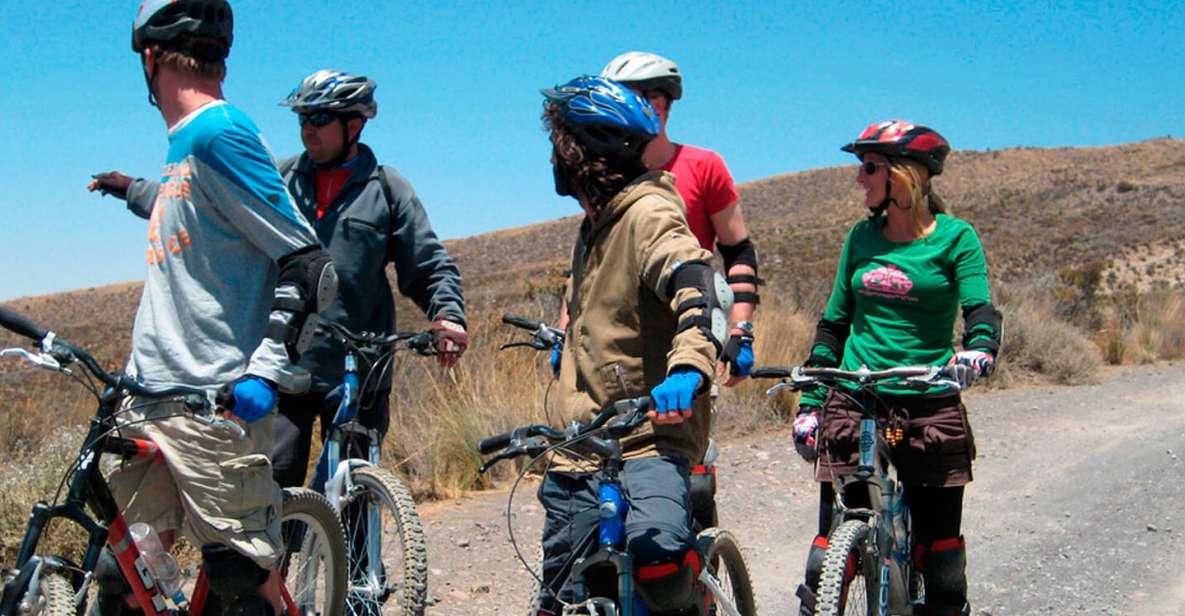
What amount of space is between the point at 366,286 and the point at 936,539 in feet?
7.79

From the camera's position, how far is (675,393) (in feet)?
9.53

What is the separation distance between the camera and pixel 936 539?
177 inches

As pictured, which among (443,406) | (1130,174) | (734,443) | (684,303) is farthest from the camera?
(1130,174)

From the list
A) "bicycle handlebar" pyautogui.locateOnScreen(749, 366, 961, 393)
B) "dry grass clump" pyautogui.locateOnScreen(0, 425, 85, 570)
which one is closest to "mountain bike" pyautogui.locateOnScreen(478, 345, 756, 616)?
"bicycle handlebar" pyautogui.locateOnScreen(749, 366, 961, 393)

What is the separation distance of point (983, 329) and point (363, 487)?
2343mm

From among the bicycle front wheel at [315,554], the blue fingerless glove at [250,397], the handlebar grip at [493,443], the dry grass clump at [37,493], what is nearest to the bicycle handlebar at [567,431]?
the handlebar grip at [493,443]

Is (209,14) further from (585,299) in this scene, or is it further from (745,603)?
(745,603)

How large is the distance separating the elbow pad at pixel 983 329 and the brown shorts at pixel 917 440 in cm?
25

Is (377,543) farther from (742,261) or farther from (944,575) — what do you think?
(944,575)

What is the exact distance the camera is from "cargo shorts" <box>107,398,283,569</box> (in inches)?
133

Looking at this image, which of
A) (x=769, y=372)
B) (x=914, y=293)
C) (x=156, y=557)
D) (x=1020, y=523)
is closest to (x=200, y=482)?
(x=156, y=557)

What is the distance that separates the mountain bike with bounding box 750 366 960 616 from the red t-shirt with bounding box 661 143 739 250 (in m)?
0.83

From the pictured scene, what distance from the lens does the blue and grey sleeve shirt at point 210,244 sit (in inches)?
130

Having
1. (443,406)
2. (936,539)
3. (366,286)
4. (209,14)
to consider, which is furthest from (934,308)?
(443,406)
